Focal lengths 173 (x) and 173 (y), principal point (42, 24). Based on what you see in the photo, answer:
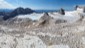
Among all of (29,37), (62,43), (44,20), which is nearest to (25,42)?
(29,37)

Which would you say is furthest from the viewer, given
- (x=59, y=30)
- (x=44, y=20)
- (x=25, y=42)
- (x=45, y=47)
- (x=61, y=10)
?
(x=61, y=10)

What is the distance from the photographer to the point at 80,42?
20422 millimetres

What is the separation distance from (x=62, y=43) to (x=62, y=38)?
1.51m

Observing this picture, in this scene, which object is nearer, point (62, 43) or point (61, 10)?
point (62, 43)

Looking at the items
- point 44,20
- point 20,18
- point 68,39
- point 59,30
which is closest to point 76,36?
point 68,39

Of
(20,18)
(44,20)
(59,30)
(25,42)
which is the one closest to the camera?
(25,42)

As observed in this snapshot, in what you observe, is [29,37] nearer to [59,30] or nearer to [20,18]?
[59,30]

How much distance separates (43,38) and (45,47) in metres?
2.51

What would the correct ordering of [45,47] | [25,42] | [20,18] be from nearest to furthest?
[45,47], [25,42], [20,18]

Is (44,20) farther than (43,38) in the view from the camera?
Yes

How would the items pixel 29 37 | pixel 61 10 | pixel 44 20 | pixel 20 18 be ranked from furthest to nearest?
1. pixel 61 10
2. pixel 20 18
3. pixel 44 20
4. pixel 29 37

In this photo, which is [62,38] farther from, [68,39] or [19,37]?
[19,37]

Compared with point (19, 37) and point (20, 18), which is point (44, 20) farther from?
point (19, 37)

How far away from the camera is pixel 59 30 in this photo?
2553 centimetres
